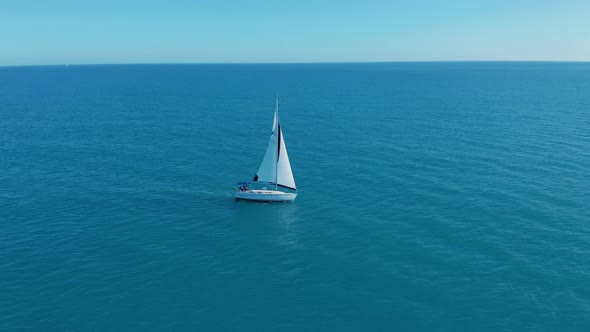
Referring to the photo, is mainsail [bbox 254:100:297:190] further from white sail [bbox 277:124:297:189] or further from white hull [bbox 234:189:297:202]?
white hull [bbox 234:189:297:202]

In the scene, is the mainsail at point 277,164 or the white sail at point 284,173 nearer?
the mainsail at point 277,164

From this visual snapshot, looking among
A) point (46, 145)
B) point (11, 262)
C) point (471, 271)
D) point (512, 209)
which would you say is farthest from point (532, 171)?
point (46, 145)

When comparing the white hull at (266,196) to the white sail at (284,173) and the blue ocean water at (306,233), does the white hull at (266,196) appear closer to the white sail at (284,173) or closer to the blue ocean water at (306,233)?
the blue ocean water at (306,233)

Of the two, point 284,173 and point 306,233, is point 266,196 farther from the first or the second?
point 306,233

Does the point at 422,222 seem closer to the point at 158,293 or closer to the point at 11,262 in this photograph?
the point at 158,293

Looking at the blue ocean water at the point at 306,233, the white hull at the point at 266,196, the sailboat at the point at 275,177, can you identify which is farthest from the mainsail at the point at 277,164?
the blue ocean water at the point at 306,233

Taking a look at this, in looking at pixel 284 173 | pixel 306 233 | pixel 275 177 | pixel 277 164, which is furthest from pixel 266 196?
pixel 306 233
